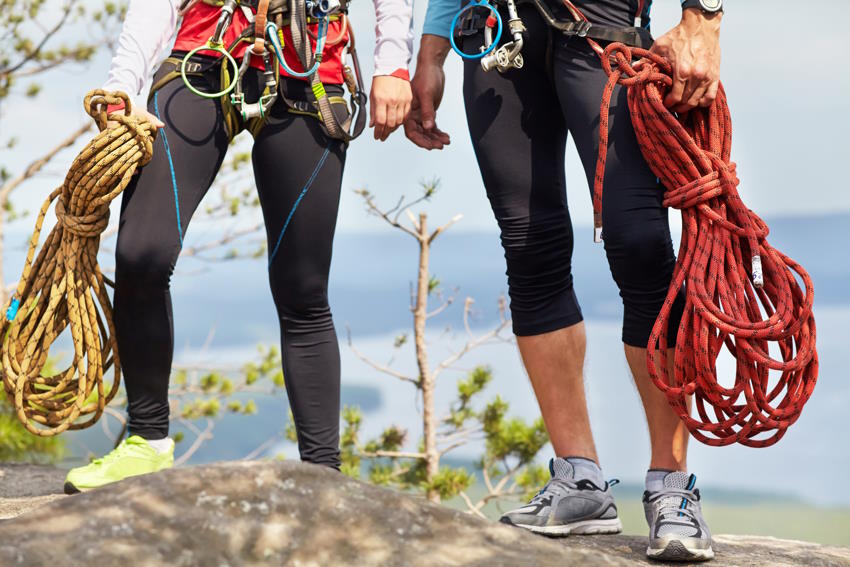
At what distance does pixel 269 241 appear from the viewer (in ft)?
7.09

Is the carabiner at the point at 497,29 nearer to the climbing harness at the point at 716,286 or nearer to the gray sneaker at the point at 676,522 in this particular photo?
the climbing harness at the point at 716,286

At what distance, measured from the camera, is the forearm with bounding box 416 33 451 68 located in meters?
2.28

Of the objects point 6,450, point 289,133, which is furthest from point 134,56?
point 6,450

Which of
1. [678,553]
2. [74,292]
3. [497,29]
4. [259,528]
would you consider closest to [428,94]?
[497,29]

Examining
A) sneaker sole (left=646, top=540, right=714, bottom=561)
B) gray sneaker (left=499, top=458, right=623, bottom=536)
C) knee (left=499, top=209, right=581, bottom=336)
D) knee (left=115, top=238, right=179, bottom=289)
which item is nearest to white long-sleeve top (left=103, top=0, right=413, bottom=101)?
knee (left=115, top=238, right=179, bottom=289)

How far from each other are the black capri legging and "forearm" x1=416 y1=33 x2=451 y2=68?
0.50 feet

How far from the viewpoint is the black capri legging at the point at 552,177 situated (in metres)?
1.90

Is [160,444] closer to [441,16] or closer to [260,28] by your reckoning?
[260,28]

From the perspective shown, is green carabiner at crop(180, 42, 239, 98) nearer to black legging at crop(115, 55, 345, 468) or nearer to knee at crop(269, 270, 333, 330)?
black legging at crop(115, 55, 345, 468)

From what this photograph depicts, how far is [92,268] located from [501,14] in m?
1.13

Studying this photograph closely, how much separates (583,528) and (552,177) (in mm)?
803

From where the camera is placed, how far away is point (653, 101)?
6.04ft

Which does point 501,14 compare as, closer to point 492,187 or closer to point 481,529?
point 492,187

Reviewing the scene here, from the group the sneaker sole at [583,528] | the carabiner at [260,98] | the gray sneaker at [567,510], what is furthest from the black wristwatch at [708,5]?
the sneaker sole at [583,528]
